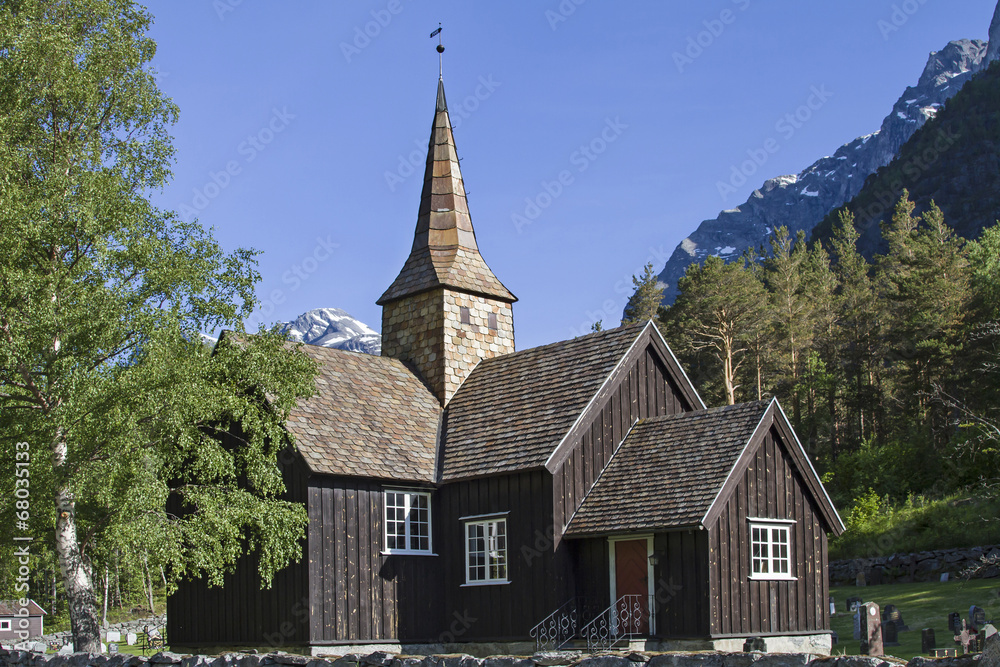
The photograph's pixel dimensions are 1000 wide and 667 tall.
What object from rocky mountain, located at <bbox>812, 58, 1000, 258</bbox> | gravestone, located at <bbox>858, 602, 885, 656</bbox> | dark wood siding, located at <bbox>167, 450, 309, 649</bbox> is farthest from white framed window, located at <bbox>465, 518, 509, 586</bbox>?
rocky mountain, located at <bbox>812, 58, 1000, 258</bbox>

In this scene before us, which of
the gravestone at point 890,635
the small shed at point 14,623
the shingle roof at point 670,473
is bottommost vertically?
the small shed at point 14,623

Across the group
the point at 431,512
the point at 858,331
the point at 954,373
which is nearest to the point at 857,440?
the point at 858,331

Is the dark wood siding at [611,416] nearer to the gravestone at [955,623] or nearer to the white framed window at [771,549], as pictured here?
the white framed window at [771,549]

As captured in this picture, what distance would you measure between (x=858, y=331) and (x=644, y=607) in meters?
39.7

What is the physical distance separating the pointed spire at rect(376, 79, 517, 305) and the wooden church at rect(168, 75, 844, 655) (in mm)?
3828

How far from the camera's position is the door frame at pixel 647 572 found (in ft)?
64.1

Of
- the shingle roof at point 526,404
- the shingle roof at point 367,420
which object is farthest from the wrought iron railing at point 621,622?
the shingle roof at point 367,420

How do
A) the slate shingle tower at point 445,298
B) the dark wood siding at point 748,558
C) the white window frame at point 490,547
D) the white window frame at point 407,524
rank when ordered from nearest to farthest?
the dark wood siding at point 748,558, the white window frame at point 490,547, the white window frame at point 407,524, the slate shingle tower at point 445,298

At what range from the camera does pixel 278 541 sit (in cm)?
1870

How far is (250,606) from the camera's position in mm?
22031

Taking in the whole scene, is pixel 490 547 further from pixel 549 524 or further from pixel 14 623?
pixel 14 623

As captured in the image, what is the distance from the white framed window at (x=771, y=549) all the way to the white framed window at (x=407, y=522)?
730 cm

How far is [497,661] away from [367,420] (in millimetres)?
11799

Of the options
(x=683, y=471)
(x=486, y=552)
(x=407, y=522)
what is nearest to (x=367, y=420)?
(x=407, y=522)
